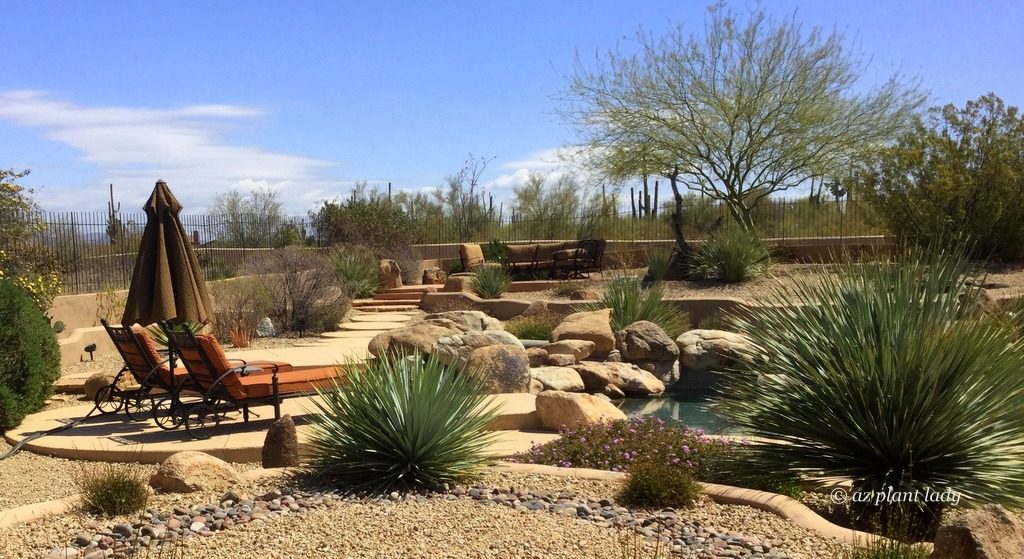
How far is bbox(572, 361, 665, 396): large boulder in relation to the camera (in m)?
12.3

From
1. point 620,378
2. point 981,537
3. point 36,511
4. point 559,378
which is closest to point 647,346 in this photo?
point 620,378

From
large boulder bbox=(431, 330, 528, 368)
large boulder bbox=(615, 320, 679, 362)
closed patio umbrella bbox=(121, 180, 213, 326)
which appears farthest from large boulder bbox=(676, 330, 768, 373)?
closed patio umbrella bbox=(121, 180, 213, 326)

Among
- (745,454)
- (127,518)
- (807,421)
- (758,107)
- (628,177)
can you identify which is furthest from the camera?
(628,177)

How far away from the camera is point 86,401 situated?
10336 mm

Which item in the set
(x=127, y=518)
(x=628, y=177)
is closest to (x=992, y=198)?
(x=628, y=177)

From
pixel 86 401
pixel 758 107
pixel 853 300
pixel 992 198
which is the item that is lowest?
pixel 86 401

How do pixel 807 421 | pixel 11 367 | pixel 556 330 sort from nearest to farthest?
pixel 807 421
pixel 11 367
pixel 556 330

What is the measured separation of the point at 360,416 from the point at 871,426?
3.17 m

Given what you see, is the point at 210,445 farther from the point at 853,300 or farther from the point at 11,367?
the point at 853,300

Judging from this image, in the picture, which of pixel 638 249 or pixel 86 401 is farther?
pixel 638 249

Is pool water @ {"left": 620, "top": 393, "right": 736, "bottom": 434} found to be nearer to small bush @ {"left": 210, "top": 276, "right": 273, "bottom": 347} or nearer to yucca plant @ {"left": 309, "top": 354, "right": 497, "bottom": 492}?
yucca plant @ {"left": 309, "top": 354, "right": 497, "bottom": 492}

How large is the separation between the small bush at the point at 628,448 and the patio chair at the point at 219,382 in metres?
2.13

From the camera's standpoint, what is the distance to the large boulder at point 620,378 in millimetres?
12344

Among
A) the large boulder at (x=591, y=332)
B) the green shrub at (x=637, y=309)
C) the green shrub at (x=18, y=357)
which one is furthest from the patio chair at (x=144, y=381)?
the green shrub at (x=637, y=309)
